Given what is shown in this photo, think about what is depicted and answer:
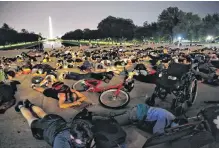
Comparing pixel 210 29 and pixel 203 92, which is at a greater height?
pixel 210 29

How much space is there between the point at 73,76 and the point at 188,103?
221 inches

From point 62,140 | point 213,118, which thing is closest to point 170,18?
point 213,118

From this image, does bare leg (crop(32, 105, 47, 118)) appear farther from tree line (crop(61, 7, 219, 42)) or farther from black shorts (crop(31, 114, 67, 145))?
tree line (crop(61, 7, 219, 42))

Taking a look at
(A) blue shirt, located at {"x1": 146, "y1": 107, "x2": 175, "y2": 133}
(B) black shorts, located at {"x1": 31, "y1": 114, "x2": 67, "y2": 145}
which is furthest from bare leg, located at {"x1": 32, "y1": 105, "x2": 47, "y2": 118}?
(A) blue shirt, located at {"x1": 146, "y1": 107, "x2": 175, "y2": 133}

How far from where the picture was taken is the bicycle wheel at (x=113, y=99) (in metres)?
6.30

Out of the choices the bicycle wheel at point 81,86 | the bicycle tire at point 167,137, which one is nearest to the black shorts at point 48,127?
the bicycle tire at point 167,137

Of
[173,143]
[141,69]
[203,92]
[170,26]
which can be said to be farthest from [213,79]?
[170,26]

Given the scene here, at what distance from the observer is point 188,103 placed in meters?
6.33

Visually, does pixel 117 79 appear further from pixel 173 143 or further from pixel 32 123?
pixel 173 143

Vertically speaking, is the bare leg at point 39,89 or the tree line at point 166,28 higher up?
the tree line at point 166,28

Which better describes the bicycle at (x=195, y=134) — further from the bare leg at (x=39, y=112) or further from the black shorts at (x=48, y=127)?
the bare leg at (x=39, y=112)

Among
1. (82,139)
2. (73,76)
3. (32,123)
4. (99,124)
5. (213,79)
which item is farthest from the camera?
(73,76)

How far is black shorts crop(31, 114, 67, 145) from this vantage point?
12.3 feet

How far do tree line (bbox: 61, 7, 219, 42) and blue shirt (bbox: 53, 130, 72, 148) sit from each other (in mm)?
63602
